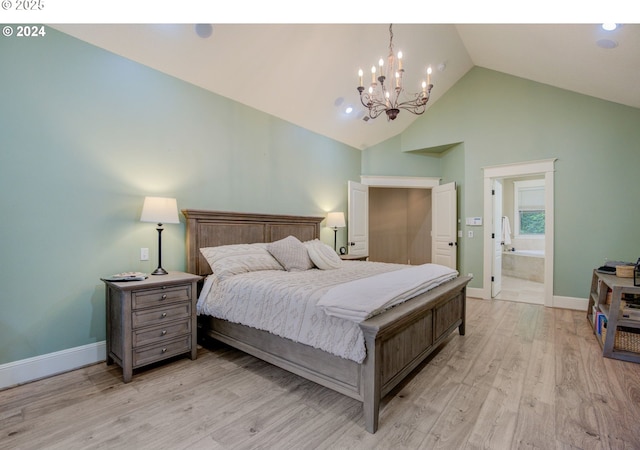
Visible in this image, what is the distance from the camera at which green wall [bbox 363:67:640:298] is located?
3.96m

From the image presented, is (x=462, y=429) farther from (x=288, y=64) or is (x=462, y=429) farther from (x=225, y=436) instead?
(x=288, y=64)

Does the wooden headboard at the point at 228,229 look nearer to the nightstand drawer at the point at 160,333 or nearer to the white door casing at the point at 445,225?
the nightstand drawer at the point at 160,333

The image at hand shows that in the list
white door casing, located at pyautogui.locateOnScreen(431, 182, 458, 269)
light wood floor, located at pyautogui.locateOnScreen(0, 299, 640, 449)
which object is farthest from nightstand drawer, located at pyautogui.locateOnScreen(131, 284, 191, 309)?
white door casing, located at pyautogui.locateOnScreen(431, 182, 458, 269)

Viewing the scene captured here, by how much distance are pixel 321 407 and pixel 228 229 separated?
7.00ft

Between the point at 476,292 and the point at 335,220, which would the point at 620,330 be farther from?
the point at 335,220

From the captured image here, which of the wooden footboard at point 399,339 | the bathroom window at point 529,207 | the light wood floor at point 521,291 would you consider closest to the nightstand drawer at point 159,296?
the wooden footboard at point 399,339

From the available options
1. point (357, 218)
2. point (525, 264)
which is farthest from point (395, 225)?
point (525, 264)

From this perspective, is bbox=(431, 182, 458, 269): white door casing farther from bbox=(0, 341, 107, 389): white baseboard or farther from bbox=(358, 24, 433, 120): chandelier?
bbox=(0, 341, 107, 389): white baseboard

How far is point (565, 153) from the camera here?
14.1ft

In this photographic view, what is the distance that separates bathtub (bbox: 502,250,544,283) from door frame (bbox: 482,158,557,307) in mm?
2643

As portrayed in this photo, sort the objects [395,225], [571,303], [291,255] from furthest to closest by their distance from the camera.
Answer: [395,225], [571,303], [291,255]

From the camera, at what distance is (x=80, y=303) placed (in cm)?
251

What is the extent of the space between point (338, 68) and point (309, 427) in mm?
3920

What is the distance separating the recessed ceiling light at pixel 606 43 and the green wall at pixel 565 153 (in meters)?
1.38
